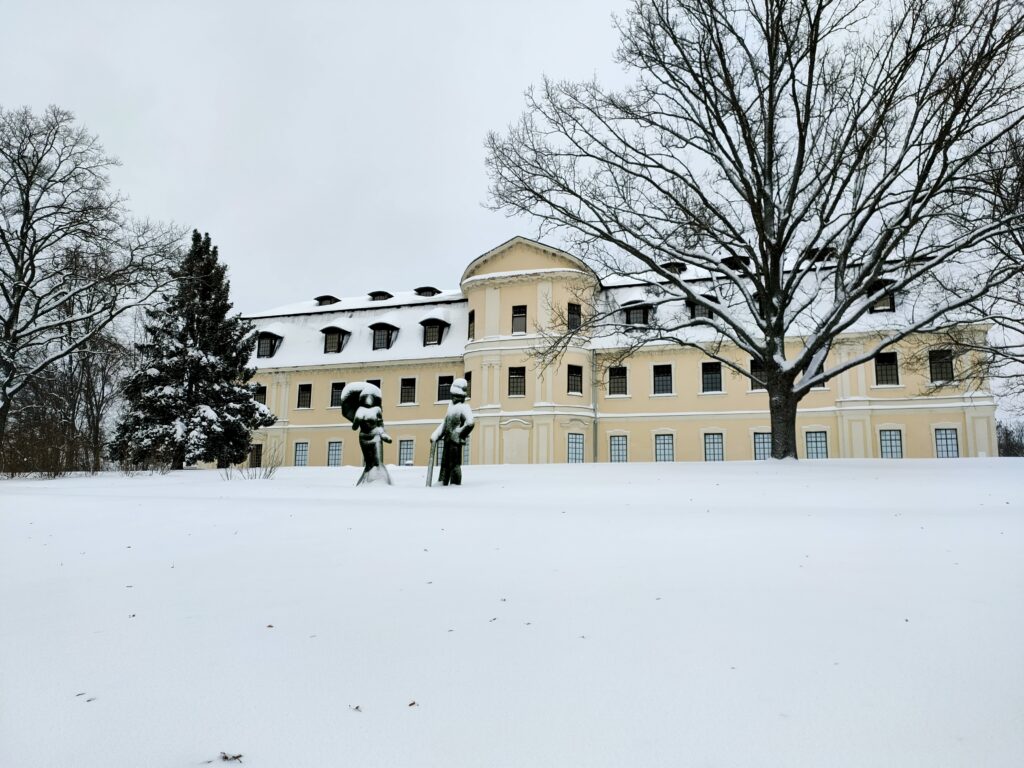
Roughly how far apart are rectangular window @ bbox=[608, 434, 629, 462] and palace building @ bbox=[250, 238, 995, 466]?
73 mm

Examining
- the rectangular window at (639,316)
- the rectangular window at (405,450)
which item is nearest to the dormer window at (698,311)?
the rectangular window at (639,316)

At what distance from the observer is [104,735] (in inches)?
110

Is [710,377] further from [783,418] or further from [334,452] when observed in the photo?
[334,452]

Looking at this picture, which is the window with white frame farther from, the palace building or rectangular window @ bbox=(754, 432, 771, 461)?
rectangular window @ bbox=(754, 432, 771, 461)

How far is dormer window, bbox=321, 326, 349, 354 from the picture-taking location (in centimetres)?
3947

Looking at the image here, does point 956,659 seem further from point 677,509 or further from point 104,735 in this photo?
point 677,509

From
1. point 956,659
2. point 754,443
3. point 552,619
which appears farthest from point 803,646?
point 754,443

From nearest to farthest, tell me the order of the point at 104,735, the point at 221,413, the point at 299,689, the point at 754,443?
the point at 104,735 < the point at 299,689 < the point at 221,413 < the point at 754,443

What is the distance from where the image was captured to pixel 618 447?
1346 inches

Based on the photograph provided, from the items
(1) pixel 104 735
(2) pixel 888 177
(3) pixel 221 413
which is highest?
(2) pixel 888 177

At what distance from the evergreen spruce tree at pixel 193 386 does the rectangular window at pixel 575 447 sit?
14.7 meters

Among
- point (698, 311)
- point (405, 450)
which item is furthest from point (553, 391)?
point (405, 450)

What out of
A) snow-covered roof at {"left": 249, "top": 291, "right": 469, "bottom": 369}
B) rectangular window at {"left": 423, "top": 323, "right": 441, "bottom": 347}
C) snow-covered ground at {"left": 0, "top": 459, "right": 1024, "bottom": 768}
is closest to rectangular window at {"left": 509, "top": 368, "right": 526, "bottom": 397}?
snow-covered roof at {"left": 249, "top": 291, "right": 469, "bottom": 369}

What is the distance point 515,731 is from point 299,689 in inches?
44.3
